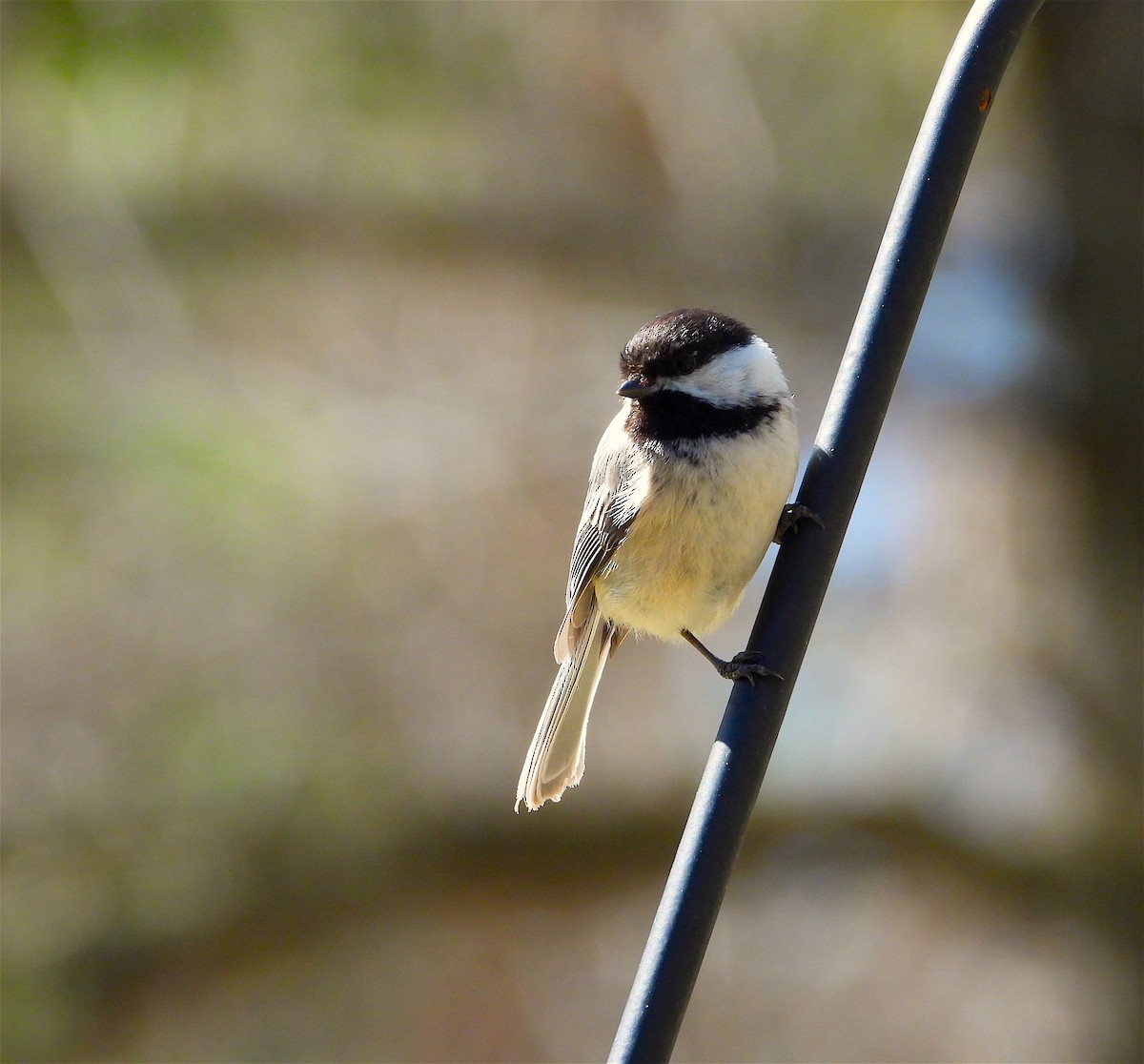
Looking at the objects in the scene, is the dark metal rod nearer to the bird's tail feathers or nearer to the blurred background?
the bird's tail feathers

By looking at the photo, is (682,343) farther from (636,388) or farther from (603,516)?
(603,516)

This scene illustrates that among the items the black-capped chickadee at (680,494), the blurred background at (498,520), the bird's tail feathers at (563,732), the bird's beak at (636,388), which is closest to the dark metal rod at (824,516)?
the black-capped chickadee at (680,494)

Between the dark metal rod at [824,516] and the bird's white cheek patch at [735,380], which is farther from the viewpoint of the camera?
the bird's white cheek patch at [735,380]

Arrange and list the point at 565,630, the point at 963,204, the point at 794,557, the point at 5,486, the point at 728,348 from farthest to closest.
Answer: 1. the point at 963,204
2. the point at 5,486
3. the point at 565,630
4. the point at 728,348
5. the point at 794,557

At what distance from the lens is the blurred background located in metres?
4.24

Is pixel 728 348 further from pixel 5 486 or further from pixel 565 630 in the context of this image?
pixel 5 486

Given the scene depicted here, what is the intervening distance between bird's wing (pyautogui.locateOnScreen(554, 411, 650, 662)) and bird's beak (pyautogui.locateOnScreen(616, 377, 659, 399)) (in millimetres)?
122

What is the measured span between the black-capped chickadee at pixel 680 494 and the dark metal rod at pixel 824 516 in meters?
0.59

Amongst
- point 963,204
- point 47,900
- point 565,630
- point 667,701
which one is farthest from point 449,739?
point 963,204

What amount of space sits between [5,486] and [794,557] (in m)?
3.57

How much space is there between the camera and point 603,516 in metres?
2.40

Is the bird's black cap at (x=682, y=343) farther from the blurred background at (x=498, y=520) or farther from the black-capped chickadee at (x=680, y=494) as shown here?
the blurred background at (x=498, y=520)

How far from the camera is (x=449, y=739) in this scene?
4.75 m

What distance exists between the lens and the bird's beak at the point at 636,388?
2.21 meters
